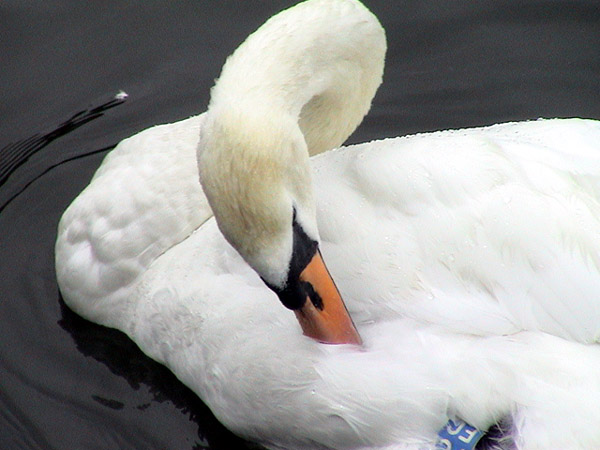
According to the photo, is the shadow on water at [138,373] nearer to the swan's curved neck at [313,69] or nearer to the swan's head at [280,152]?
the swan's head at [280,152]

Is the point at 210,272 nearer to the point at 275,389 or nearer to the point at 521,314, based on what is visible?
the point at 275,389

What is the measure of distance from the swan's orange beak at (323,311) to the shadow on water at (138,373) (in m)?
0.83

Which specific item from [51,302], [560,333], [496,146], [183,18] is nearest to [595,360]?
[560,333]

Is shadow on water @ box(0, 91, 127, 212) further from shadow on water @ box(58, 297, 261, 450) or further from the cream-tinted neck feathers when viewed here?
the cream-tinted neck feathers

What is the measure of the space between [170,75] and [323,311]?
261cm

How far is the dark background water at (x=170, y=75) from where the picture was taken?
538 cm

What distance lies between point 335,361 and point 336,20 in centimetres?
113

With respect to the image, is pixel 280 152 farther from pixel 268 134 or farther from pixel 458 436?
pixel 458 436

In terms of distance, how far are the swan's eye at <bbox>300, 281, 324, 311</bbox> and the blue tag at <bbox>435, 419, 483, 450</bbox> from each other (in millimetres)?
556

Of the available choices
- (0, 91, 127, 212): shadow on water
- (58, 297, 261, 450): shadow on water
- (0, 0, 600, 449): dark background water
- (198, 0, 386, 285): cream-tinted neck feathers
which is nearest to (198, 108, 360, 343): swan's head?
(198, 0, 386, 285): cream-tinted neck feathers

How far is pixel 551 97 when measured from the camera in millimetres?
5816

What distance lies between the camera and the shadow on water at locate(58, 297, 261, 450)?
446cm

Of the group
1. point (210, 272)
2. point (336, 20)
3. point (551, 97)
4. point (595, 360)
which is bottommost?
point (551, 97)

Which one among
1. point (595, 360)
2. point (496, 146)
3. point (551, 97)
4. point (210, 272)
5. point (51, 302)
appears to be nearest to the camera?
point (595, 360)
